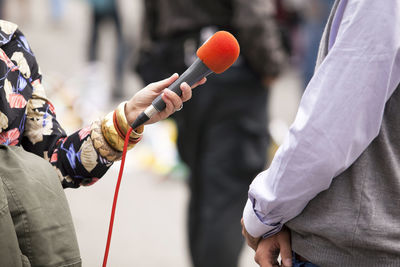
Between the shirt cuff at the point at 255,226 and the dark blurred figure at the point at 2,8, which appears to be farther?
the dark blurred figure at the point at 2,8

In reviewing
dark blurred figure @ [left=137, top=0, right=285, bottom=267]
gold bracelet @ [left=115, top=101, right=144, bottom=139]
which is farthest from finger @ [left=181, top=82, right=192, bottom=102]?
dark blurred figure @ [left=137, top=0, right=285, bottom=267]

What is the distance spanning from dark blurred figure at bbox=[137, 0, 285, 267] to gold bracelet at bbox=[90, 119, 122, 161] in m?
1.39

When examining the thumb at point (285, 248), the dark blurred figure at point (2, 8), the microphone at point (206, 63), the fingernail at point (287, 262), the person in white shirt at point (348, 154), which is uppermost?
the dark blurred figure at point (2, 8)

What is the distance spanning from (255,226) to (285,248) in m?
0.09

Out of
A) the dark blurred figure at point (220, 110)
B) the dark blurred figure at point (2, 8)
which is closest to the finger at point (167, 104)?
the dark blurred figure at point (220, 110)

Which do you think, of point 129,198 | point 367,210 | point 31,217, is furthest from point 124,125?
point 129,198

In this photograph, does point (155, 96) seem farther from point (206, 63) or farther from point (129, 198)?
point (129, 198)

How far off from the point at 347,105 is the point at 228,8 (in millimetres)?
1768

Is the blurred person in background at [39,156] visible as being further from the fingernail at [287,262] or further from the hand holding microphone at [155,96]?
the fingernail at [287,262]

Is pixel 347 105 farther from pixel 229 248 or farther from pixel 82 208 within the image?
pixel 82 208

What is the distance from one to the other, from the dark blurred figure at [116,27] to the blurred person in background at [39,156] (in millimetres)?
5853

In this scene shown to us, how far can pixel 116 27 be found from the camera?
25.5ft

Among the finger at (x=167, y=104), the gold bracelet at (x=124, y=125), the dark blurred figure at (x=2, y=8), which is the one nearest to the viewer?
the finger at (x=167, y=104)

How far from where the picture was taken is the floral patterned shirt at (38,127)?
1.66 meters
